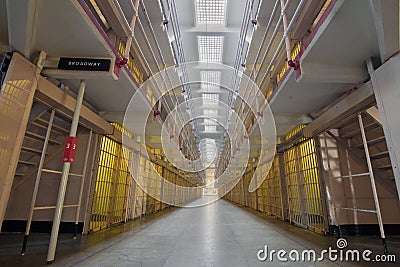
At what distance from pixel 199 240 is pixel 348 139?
13.0 ft

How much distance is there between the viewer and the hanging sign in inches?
113

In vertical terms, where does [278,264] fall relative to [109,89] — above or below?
below

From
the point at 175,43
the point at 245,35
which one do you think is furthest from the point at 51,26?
the point at 245,35

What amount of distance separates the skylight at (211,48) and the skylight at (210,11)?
0.54 metres

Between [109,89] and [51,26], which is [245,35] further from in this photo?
[51,26]

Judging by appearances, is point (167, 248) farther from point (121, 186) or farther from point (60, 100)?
point (121, 186)

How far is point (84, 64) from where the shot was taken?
2.90m

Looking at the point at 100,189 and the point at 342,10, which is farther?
the point at 100,189

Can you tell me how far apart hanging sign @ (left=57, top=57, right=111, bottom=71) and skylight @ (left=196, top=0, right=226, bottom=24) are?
11.9 feet

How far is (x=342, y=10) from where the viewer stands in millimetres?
2115

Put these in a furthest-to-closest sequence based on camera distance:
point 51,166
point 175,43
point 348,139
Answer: point 175,43 → point 348,139 → point 51,166

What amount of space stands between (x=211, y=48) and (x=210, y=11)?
4.68 feet

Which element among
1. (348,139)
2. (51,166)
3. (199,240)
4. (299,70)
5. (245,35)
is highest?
(245,35)

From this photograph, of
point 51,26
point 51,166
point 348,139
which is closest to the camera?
point 51,26
